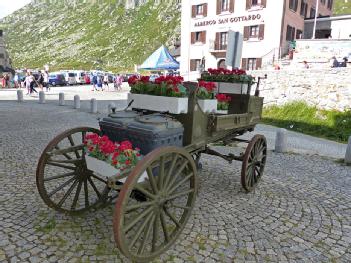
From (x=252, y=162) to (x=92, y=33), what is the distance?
128m

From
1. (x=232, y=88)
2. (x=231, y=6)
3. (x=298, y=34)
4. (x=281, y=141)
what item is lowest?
(x=281, y=141)

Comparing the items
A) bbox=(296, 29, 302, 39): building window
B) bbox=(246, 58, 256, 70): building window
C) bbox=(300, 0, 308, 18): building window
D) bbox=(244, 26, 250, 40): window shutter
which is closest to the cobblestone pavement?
bbox=(246, 58, 256, 70): building window

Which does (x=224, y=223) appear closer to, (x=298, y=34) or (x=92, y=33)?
(x=298, y=34)

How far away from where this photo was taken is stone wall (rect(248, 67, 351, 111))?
622 inches

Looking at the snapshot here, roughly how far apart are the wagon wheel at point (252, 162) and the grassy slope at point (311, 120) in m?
8.65

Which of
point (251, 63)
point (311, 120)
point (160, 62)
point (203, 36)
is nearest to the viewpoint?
point (311, 120)

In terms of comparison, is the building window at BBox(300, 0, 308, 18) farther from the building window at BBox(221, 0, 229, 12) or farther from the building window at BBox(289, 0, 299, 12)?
the building window at BBox(221, 0, 229, 12)

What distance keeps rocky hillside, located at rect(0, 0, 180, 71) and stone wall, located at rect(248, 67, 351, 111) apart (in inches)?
2942

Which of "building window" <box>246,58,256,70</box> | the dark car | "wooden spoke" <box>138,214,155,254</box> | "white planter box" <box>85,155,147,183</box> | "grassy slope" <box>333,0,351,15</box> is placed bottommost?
"wooden spoke" <box>138,214,155,254</box>

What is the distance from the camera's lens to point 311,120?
49.6 feet

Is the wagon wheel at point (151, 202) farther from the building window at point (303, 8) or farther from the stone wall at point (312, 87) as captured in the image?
the building window at point (303, 8)

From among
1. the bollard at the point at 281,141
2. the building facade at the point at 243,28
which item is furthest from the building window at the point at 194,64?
the bollard at the point at 281,141

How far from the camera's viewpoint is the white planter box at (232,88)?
545 centimetres

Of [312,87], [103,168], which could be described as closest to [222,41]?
[312,87]
